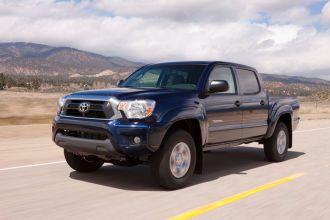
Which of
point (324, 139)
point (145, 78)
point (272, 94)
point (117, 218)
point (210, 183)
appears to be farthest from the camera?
point (324, 139)

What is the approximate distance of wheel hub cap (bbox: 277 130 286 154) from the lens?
9.17 m

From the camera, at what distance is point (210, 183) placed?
22.5 feet

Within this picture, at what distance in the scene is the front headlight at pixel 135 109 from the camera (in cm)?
598

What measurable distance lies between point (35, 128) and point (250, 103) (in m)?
8.27

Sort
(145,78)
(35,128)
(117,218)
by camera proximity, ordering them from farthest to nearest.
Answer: (35,128), (145,78), (117,218)

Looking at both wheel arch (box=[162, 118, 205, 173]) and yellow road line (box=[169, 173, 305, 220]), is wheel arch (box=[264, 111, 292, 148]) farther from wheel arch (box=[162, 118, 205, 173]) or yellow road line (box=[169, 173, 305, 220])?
wheel arch (box=[162, 118, 205, 173])

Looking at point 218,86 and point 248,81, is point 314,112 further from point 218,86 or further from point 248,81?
point 218,86

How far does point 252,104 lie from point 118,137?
3205mm

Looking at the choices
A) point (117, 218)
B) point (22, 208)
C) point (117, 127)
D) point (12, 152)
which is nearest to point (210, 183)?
point (117, 127)

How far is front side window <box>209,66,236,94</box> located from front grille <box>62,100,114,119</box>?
1.94m

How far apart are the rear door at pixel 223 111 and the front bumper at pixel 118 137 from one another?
3.99 feet

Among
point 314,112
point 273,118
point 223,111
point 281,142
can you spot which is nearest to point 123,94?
point 223,111

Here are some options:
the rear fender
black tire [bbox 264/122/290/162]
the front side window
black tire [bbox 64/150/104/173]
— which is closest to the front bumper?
black tire [bbox 64/150/104/173]

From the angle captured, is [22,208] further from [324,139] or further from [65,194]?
[324,139]
